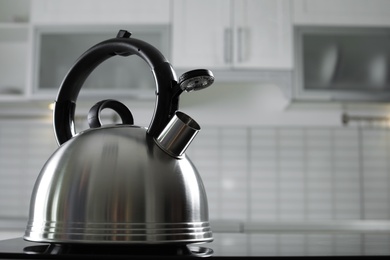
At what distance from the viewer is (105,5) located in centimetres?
266

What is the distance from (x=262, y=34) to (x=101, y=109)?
2.04 m

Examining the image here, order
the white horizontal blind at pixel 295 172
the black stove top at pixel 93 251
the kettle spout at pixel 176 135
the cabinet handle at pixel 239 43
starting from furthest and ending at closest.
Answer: the white horizontal blind at pixel 295 172 < the cabinet handle at pixel 239 43 < the kettle spout at pixel 176 135 < the black stove top at pixel 93 251

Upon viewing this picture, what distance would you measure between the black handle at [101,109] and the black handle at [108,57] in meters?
0.02

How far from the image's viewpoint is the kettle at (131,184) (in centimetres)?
53

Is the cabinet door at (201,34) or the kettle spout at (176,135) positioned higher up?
the cabinet door at (201,34)

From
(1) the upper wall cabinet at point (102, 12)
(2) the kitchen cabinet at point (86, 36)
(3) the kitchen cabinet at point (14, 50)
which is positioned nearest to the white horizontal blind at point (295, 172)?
(2) the kitchen cabinet at point (86, 36)

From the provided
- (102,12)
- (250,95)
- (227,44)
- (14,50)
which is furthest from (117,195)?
(14,50)

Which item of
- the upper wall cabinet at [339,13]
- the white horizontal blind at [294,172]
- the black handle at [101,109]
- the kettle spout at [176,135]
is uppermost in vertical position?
the upper wall cabinet at [339,13]

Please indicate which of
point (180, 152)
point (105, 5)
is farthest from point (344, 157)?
point (180, 152)

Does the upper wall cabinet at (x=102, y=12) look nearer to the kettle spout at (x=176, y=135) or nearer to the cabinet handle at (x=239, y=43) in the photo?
the cabinet handle at (x=239, y=43)

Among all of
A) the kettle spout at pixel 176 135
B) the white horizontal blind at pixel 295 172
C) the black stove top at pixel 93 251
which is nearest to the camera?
the black stove top at pixel 93 251

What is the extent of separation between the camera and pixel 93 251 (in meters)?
0.51

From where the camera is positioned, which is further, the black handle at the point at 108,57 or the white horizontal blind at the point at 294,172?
the white horizontal blind at the point at 294,172

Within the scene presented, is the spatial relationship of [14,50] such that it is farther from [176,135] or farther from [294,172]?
[176,135]
